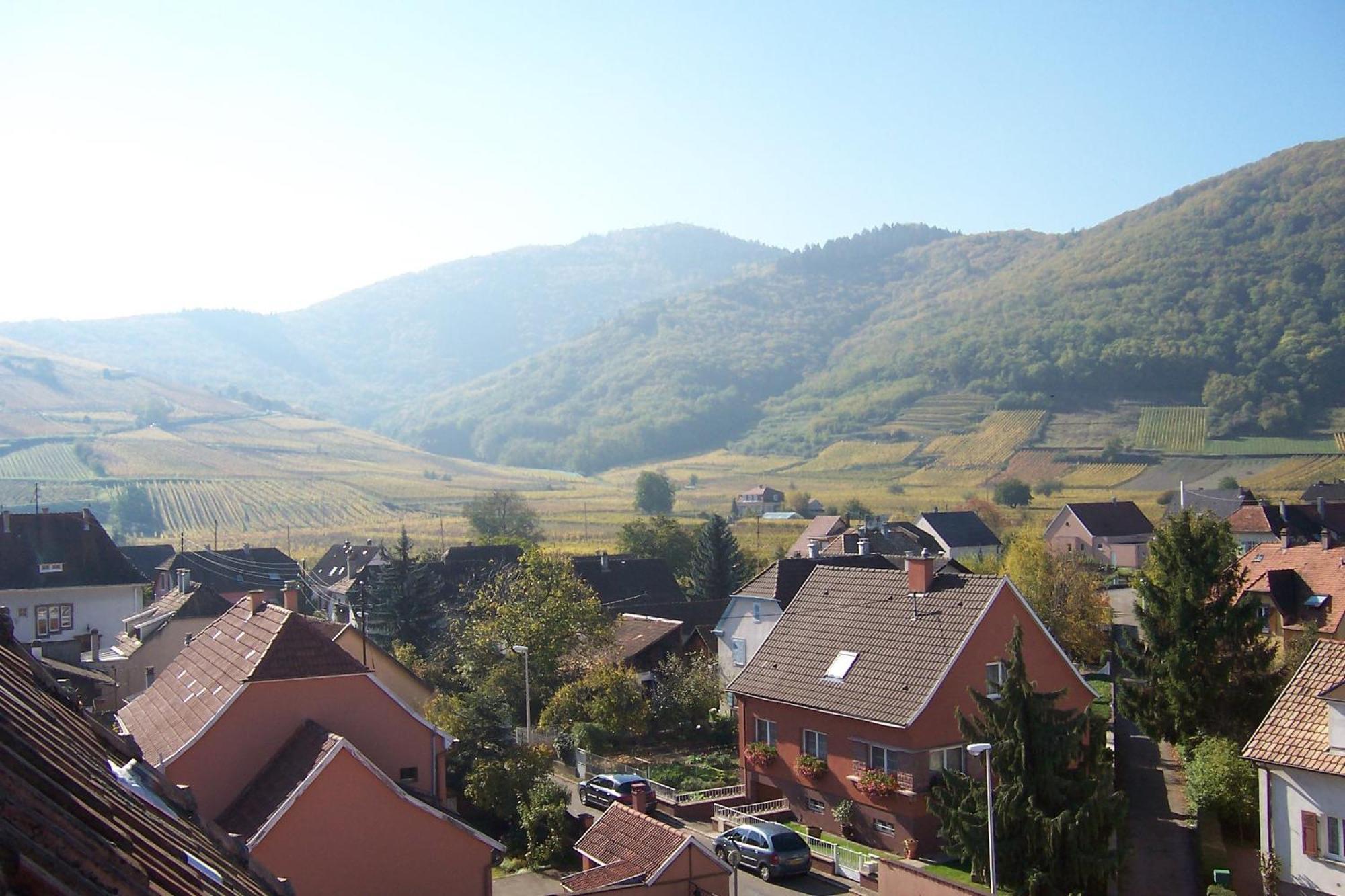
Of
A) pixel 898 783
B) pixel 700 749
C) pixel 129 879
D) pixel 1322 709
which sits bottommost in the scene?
pixel 700 749

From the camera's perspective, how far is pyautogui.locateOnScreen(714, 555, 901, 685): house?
146 feet

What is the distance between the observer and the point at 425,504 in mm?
166375

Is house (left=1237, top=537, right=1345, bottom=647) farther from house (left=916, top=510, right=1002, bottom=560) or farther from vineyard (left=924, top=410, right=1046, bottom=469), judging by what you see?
vineyard (left=924, top=410, right=1046, bottom=469)

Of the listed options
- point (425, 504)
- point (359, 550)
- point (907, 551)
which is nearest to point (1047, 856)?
point (907, 551)

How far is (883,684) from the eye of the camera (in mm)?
29453

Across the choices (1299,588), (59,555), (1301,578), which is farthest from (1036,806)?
(59,555)

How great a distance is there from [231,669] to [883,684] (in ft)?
52.5

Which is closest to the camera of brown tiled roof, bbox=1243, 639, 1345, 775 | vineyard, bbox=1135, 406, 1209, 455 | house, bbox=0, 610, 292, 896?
house, bbox=0, 610, 292, 896

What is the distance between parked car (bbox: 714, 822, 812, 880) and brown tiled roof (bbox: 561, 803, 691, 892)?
11.8ft

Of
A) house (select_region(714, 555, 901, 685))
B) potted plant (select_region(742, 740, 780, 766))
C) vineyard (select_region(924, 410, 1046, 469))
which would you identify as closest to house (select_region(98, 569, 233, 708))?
house (select_region(714, 555, 901, 685))

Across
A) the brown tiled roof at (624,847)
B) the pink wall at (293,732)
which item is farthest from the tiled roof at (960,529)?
the pink wall at (293,732)

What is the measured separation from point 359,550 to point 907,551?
4070cm

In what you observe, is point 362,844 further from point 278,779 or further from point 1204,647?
point 1204,647

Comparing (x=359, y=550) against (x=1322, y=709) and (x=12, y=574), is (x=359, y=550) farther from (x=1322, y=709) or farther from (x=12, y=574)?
(x=1322, y=709)
